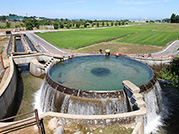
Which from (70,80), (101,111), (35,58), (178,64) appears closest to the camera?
(101,111)

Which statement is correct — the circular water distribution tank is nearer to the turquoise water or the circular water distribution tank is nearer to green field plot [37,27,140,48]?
the turquoise water

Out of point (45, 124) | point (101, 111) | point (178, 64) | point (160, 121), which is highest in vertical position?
point (178, 64)

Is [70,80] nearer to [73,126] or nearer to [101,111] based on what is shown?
[101,111]

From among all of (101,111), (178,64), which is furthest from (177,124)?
(101,111)

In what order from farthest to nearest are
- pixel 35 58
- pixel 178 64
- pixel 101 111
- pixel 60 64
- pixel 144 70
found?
pixel 35 58
pixel 60 64
pixel 144 70
pixel 178 64
pixel 101 111

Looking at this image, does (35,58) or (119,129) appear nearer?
(119,129)

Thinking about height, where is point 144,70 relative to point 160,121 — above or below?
above

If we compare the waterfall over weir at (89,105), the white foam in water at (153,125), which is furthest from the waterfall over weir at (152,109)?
the waterfall over weir at (89,105)

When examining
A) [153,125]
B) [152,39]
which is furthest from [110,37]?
[153,125]
